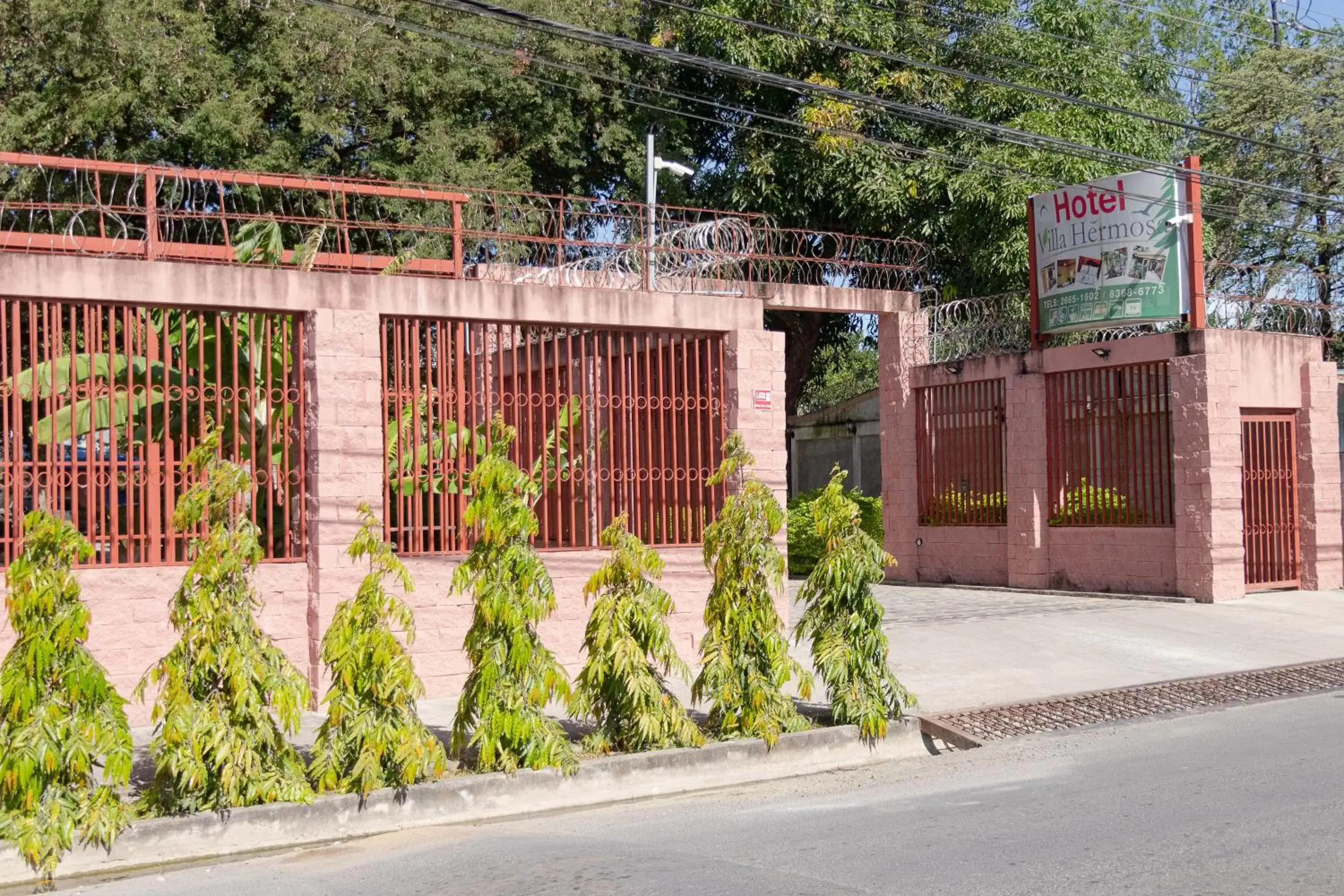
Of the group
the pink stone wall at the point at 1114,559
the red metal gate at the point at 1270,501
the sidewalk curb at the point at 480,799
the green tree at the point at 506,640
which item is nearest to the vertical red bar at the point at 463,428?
the green tree at the point at 506,640

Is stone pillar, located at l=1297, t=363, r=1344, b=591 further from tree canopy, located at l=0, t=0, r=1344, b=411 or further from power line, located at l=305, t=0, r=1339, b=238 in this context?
power line, located at l=305, t=0, r=1339, b=238

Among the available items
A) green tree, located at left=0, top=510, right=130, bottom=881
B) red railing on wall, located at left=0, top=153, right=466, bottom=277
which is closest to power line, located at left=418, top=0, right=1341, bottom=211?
red railing on wall, located at left=0, top=153, right=466, bottom=277

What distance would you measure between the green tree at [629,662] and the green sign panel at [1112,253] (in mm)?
10120

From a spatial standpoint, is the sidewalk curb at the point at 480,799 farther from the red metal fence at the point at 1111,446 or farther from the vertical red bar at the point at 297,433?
the red metal fence at the point at 1111,446

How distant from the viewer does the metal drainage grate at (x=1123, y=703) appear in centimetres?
940

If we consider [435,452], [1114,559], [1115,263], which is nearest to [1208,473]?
[1114,559]

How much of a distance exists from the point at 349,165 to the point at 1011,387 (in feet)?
38.8

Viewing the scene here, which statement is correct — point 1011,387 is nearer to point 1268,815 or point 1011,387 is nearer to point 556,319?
point 556,319

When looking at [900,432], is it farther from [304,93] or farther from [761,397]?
[304,93]

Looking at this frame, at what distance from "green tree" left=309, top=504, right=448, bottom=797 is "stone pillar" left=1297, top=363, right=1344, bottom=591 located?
42.6ft

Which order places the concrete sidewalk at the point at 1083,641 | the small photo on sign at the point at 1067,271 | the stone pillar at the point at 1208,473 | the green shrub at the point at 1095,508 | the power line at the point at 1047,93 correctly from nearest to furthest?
the concrete sidewalk at the point at 1083,641 < the stone pillar at the point at 1208,473 < the power line at the point at 1047,93 < the green shrub at the point at 1095,508 < the small photo on sign at the point at 1067,271

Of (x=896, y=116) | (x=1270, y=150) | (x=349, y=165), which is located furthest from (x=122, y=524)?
(x=1270, y=150)

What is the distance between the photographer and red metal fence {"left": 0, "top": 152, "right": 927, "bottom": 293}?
10.9 metres

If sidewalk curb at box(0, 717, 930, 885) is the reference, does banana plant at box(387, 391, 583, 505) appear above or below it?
above
